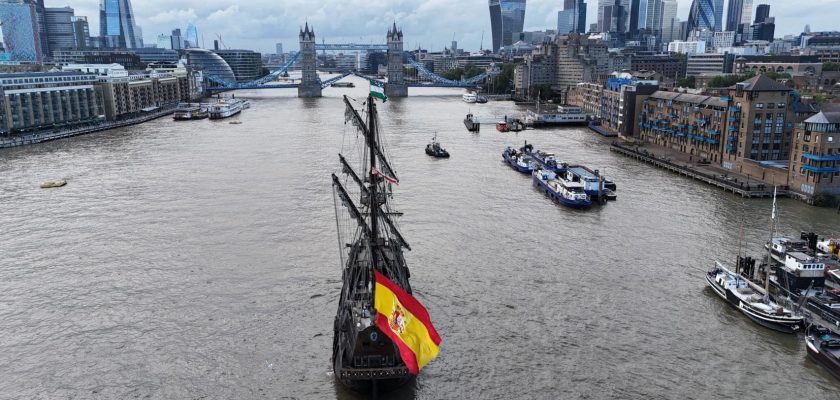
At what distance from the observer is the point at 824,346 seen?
56.3ft

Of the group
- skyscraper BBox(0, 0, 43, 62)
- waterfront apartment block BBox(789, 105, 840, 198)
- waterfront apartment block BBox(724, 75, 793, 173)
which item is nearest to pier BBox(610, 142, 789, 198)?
waterfront apartment block BBox(789, 105, 840, 198)

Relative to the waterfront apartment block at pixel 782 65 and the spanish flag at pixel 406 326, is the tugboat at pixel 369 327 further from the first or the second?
the waterfront apartment block at pixel 782 65

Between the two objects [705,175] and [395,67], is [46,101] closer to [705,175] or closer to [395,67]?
[705,175]

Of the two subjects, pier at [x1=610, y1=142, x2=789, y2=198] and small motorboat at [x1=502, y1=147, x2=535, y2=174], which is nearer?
pier at [x1=610, y1=142, x2=789, y2=198]

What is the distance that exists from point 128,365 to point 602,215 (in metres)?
23.2

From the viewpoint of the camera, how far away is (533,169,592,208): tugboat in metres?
34.1

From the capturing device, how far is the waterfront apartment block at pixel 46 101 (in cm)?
5922

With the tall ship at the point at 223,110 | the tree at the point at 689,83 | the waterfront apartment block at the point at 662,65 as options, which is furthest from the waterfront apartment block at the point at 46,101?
the waterfront apartment block at the point at 662,65

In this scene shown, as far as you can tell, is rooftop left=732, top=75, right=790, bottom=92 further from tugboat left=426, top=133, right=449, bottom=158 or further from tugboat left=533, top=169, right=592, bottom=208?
tugboat left=426, top=133, right=449, bottom=158

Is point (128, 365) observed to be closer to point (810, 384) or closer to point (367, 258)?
point (367, 258)

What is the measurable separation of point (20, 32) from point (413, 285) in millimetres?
154603

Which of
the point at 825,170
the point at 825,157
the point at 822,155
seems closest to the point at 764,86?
the point at 822,155

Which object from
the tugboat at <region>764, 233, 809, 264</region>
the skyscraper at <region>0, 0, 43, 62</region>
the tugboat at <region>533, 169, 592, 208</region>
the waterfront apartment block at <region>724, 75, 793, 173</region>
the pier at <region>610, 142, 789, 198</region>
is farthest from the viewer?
the skyscraper at <region>0, 0, 43, 62</region>

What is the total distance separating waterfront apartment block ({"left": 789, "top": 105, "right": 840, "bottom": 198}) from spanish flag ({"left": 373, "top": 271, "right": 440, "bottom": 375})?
97.3 ft
